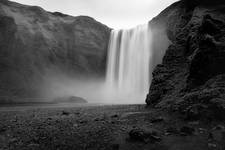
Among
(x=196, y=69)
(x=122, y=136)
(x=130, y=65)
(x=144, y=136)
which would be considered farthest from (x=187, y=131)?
(x=130, y=65)

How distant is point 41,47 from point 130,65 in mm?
20701

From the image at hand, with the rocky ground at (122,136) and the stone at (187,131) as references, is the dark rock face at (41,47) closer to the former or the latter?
the rocky ground at (122,136)

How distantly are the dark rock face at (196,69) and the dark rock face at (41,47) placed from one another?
111 feet

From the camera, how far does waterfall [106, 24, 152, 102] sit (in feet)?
159

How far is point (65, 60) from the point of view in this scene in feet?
194

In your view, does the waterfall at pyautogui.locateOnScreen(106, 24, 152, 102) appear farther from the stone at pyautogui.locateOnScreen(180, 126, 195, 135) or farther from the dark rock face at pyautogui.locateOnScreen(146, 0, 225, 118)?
the stone at pyautogui.locateOnScreen(180, 126, 195, 135)

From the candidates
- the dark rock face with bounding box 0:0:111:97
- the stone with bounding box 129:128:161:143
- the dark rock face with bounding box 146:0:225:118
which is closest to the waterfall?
the dark rock face with bounding box 0:0:111:97

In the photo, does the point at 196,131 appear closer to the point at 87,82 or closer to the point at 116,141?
the point at 116,141

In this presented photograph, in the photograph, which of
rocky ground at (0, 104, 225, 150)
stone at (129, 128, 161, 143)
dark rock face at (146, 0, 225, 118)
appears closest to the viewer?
rocky ground at (0, 104, 225, 150)

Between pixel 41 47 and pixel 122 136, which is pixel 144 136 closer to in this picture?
pixel 122 136

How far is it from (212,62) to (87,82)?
1874 inches

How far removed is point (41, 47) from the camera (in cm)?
5538

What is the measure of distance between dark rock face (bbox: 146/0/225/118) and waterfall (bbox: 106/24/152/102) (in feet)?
89.7

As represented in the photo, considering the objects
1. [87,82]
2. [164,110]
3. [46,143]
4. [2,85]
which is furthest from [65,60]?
[46,143]
